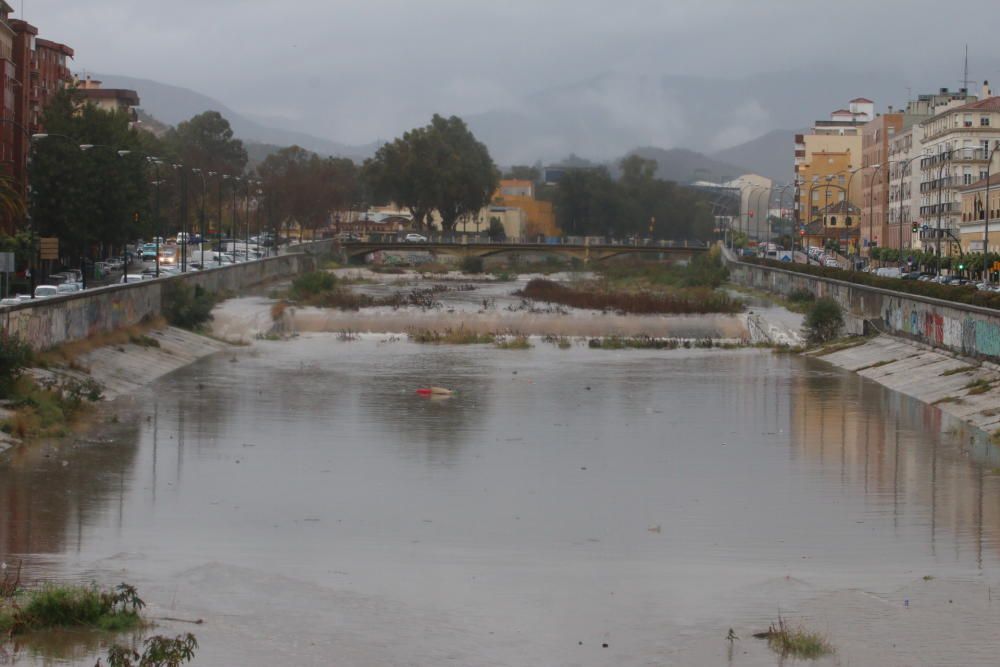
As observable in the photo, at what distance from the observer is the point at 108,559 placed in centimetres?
2058

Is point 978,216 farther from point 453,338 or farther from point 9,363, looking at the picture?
point 9,363

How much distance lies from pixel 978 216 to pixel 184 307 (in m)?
52.6

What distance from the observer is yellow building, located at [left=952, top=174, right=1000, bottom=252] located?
88.4 metres

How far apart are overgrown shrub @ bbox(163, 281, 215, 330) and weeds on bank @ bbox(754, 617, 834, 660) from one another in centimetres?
4572

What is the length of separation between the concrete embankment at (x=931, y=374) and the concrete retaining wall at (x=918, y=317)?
39 cm

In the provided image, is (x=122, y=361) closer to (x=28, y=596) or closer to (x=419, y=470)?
(x=419, y=470)

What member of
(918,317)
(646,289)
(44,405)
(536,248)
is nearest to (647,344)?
(918,317)

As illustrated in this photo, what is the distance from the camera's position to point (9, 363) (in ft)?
111

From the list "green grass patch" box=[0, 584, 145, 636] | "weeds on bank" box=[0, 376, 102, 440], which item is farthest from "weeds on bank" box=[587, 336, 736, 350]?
"green grass patch" box=[0, 584, 145, 636]

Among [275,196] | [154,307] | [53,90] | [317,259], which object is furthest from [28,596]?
[275,196]

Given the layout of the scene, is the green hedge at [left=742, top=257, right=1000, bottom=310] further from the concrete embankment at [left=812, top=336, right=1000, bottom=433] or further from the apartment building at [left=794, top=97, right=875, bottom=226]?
the apartment building at [left=794, top=97, right=875, bottom=226]

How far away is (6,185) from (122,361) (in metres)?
22.1

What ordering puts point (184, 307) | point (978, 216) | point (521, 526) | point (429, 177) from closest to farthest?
point (521, 526) < point (184, 307) < point (978, 216) < point (429, 177)

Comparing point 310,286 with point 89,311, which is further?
point 310,286
